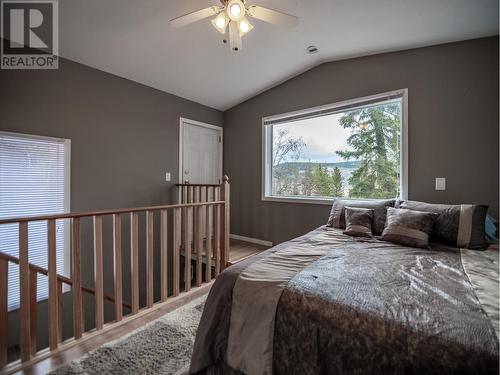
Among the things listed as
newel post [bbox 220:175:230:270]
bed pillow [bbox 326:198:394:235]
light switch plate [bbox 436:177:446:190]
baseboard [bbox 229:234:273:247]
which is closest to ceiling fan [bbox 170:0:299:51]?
newel post [bbox 220:175:230:270]

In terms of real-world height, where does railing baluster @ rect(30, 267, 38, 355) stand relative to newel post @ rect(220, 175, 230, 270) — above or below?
Answer: below

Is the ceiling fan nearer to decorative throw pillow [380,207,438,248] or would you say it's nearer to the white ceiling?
the white ceiling

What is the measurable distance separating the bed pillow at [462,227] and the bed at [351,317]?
0.41 m

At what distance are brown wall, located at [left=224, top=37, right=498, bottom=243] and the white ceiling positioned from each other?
146 mm

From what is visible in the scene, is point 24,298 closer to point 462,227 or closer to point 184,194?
point 184,194

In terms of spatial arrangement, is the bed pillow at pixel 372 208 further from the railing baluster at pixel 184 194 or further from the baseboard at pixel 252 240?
the railing baluster at pixel 184 194

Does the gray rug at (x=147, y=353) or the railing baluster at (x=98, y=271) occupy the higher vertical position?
the railing baluster at (x=98, y=271)

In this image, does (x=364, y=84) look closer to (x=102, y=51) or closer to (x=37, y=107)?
(x=102, y=51)

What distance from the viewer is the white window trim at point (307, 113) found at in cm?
273

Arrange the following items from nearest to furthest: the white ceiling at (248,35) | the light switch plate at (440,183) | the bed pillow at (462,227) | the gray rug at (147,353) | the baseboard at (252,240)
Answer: the gray rug at (147,353), the bed pillow at (462,227), the white ceiling at (248,35), the light switch plate at (440,183), the baseboard at (252,240)

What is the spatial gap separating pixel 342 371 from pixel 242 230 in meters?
3.38

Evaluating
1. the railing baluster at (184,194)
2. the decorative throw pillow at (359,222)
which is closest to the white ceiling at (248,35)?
the railing baluster at (184,194)

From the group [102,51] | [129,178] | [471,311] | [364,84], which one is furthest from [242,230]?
[471,311]

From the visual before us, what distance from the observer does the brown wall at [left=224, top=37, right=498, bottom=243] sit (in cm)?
232
